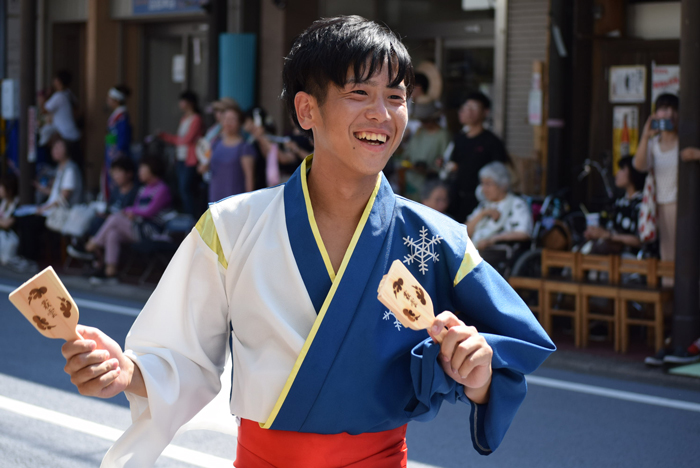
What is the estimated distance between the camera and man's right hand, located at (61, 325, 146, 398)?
70.0 inches

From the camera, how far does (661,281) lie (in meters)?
6.93

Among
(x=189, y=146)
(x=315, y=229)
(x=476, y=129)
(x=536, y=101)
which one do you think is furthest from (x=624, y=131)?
(x=315, y=229)

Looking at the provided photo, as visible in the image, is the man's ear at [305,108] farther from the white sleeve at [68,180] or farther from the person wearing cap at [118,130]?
the person wearing cap at [118,130]

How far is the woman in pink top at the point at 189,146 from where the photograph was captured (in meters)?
11.5

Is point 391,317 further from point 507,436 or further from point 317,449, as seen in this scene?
point 507,436

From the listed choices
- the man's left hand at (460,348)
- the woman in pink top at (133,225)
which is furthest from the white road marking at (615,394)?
the woman in pink top at (133,225)

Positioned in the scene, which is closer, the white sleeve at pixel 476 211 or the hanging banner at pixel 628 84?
the white sleeve at pixel 476 211

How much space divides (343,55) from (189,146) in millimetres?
9835

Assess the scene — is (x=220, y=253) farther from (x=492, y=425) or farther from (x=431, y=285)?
(x=492, y=425)

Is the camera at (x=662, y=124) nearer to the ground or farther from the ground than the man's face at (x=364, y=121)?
farther from the ground

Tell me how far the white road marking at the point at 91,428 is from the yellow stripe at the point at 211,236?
8.15 ft

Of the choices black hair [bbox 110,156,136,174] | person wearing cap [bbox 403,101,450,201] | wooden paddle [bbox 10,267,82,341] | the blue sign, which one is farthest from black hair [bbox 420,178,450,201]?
wooden paddle [bbox 10,267,82,341]

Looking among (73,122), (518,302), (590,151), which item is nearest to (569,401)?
(518,302)

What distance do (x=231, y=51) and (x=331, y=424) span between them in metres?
9.92
